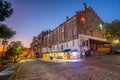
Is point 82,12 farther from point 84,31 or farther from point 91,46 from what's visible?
point 91,46

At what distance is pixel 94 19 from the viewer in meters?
46.8

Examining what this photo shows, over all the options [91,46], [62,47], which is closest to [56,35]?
[62,47]

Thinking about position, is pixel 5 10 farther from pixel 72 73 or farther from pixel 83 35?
pixel 83 35

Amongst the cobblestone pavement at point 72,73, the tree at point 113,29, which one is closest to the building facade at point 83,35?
the tree at point 113,29

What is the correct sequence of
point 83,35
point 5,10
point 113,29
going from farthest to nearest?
1. point 113,29
2. point 83,35
3. point 5,10

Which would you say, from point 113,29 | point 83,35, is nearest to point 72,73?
point 83,35

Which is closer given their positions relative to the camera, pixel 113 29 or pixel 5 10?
pixel 5 10

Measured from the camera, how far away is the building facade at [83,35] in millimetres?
38062

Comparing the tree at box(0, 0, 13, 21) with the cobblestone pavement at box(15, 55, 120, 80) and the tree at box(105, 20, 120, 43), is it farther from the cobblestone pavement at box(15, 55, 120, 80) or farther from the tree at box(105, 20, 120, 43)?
the tree at box(105, 20, 120, 43)

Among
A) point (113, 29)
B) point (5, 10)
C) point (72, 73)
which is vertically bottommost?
point (72, 73)

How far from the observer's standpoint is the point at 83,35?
1588 inches

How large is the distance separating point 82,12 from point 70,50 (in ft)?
39.9

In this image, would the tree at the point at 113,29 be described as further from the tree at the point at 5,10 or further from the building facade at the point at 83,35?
the tree at the point at 5,10

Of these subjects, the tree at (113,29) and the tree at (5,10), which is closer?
the tree at (5,10)
